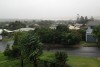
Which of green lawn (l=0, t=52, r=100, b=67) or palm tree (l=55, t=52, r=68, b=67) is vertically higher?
palm tree (l=55, t=52, r=68, b=67)

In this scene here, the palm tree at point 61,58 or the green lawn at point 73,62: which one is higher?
the palm tree at point 61,58

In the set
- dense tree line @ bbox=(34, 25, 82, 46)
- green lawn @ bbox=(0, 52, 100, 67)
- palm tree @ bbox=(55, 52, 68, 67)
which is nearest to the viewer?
palm tree @ bbox=(55, 52, 68, 67)

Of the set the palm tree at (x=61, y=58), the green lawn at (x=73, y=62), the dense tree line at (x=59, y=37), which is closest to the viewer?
the palm tree at (x=61, y=58)

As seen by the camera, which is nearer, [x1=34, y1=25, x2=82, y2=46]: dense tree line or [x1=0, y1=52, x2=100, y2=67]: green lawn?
[x1=0, y1=52, x2=100, y2=67]: green lawn

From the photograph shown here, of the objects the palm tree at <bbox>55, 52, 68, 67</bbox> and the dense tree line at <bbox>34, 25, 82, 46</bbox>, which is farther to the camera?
the dense tree line at <bbox>34, 25, 82, 46</bbox>

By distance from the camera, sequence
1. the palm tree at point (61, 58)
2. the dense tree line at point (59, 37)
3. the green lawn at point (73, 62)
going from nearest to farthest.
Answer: the palm tree at point (61, 58)
the green lawn at point (73, 62)
the dense tree line at point (59, 37)

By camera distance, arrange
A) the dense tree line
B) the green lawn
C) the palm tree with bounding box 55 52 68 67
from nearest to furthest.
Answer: the palm tree with bounding box 55 52 68 67 → the green lawn → the dense tree line

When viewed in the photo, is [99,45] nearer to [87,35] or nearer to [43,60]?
[87,35]

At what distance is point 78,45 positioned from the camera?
115ft

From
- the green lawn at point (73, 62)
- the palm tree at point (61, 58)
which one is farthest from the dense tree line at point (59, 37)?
the palm tree at point (61, 58)

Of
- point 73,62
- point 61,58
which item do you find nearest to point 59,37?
point 73,62

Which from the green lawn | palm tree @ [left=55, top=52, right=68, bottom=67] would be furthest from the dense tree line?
palm tree @ [left=55, top=52, right=68, bottom=67]

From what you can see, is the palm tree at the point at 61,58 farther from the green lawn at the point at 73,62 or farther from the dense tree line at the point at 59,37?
the dense tree line at the point at 59,37

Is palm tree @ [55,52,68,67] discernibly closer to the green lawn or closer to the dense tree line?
the green lawn
